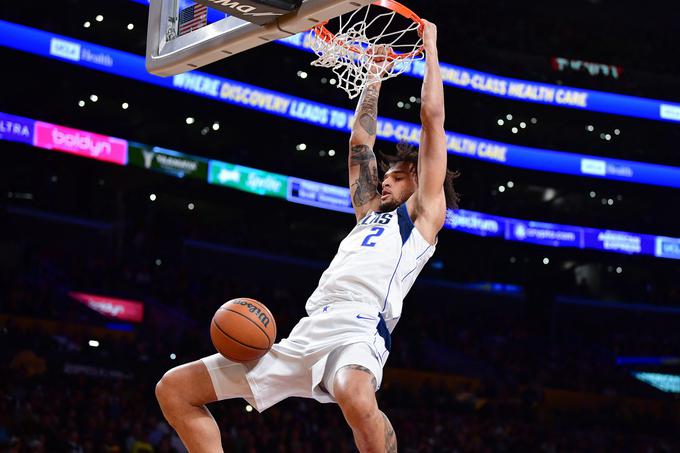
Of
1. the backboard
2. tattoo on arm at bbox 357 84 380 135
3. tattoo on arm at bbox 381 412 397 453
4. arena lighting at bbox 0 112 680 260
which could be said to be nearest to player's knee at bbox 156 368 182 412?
tattoo on arm at bbox 381 412 397 453

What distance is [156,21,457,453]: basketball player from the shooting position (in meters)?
4.69

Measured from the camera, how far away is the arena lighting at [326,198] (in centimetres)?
2097

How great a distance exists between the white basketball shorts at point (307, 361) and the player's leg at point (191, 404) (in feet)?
0.21

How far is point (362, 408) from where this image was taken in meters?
4.53

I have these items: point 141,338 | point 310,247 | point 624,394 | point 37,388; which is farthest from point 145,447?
point 310,247

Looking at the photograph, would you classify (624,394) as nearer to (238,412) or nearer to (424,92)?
(238,412)

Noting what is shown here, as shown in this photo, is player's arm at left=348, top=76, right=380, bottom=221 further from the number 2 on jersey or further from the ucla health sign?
the ucla health sign

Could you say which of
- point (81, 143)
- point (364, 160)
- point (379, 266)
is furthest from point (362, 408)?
point (81, 143)

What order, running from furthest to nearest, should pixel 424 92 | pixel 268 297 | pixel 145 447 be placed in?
1. pixel 268 297
2. pixel 145 447
3. pixel 424 92

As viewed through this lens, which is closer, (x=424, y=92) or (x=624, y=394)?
(x=424, y=92)

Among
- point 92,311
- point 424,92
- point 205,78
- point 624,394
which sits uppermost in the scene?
point 205,78

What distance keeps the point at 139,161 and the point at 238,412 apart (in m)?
8.67

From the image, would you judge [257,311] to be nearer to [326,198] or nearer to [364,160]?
[364,160]

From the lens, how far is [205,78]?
22.3 m
